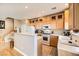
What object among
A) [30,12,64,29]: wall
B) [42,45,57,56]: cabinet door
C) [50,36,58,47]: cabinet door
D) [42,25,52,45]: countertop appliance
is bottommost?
[42,45,57,56]: cabinet door

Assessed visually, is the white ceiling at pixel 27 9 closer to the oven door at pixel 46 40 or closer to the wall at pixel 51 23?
the wall at pixel 51 23

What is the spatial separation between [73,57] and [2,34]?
3.20 feet

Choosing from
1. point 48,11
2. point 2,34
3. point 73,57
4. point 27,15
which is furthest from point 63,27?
point 2,34

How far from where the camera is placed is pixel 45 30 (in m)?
1.57

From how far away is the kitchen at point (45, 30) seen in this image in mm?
1453

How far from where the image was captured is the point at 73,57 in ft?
4.54

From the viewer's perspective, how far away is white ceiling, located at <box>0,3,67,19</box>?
145 cm

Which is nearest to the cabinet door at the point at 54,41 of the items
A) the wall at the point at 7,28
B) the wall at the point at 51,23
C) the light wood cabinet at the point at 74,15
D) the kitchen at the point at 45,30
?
the kitchen at the point at 45,30

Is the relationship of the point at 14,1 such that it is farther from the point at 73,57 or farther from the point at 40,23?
the point at 73,57

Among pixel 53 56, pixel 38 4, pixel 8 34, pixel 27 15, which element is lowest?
pixel 53 56

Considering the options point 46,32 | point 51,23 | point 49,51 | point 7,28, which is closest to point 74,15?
point 51,23

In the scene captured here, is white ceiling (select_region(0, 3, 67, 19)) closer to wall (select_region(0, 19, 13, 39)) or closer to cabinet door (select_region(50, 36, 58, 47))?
wall (select_region(0, 19, 13, 39))

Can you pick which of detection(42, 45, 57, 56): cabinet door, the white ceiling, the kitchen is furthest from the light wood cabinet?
detection(42, 45, 57, 56): cabinet door

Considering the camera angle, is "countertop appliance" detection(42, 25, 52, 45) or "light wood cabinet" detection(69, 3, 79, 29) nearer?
"light wood cabinet" detection(69, 3, 79, 29)
